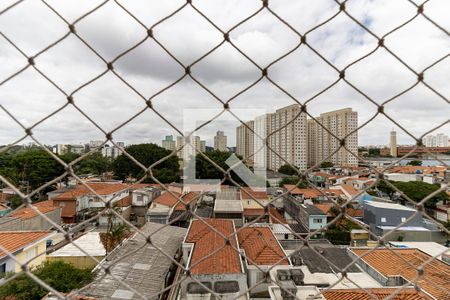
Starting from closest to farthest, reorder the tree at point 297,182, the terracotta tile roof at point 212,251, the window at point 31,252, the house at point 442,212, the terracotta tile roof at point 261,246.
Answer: the tree at point 297,182, the terracotta tile roof at point 212,251, the window at point 31,252, the terracotta tile roof at point 261,246, the house at point 442,212

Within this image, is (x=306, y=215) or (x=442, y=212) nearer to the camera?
(x=306, y=215)

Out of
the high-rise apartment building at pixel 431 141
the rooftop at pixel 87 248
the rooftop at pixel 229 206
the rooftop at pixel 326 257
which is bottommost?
the rooftop at pixel 326 257

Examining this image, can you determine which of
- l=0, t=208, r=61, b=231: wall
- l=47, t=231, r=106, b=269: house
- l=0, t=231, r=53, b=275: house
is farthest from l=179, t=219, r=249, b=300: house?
l=0, t=208, r=61, b=231: wall

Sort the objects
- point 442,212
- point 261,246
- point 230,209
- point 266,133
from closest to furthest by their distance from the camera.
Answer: point 266,133 < point 261,246 < point 230,209 < point 442,212

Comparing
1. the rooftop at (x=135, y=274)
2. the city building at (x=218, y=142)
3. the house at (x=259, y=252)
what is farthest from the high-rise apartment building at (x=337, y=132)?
the rooftop at (x=135, y=274)

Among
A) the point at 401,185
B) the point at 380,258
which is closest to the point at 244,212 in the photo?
the point at 380,258

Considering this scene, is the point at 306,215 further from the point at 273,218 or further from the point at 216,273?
the point at 273,218

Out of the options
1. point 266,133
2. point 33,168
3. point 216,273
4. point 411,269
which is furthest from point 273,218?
point 33,168

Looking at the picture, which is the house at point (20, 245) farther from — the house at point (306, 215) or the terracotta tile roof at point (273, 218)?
the house at point (306, 215)
